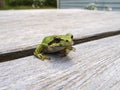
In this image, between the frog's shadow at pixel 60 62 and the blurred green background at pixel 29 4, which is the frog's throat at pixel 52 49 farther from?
the blurred green background at pixel 29 4

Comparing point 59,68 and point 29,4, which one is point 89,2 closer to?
point 59,68

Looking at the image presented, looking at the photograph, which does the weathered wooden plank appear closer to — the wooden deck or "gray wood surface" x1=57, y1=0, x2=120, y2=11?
the wooden deck

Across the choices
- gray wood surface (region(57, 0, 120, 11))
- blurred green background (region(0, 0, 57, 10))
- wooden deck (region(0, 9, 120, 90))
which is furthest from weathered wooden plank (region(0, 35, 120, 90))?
blurred green background (region(0, 0, 57, 10))

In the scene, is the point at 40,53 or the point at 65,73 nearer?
the point at 65,73

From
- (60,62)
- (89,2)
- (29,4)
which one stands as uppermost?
(60,62)

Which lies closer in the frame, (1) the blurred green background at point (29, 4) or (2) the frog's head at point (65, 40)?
(2) the frog's head at point (65, 40)

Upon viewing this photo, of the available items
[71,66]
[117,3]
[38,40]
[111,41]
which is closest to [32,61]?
[71,66]

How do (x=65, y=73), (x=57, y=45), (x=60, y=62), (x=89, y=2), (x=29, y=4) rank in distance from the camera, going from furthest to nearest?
(x=29, y=4)
(x=89, y=2)
(x=57, y=45)
(x=60, y=62)
(x=65, y=73)

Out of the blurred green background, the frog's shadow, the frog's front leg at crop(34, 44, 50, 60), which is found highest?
the frog's front leg at crop(34, 44, 50, 60)

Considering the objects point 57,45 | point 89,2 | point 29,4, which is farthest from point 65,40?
point 29,4

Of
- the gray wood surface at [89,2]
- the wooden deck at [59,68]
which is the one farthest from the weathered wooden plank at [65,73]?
the gray wood surface at [89,2]
